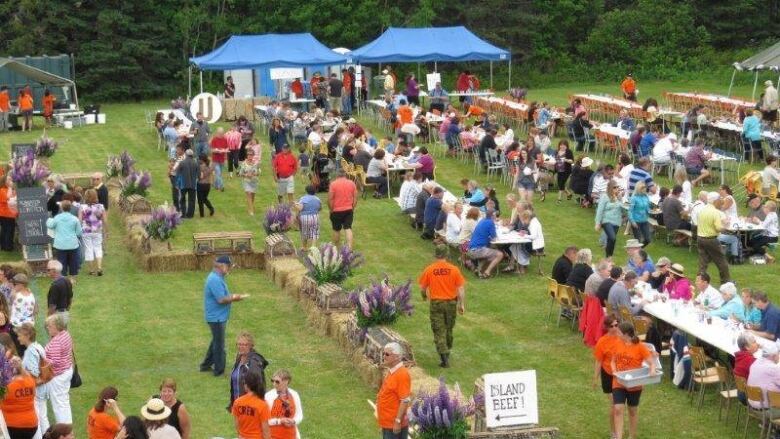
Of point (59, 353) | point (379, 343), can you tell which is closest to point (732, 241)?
point (379, 343)

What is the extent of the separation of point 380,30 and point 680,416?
37.4 m

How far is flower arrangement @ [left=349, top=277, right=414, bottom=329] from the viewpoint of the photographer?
1587 cm

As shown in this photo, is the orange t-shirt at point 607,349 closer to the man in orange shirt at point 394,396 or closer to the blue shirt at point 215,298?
the man in orange shirt at point 394,396

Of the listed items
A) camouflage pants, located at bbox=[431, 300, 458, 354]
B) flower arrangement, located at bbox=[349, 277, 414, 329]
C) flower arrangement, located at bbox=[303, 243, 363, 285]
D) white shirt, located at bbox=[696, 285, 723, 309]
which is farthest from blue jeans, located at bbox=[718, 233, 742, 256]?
flower arrangement, located at bbox=[349, 277, 414, 329]

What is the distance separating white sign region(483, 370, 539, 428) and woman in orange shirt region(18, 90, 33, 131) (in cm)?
2813

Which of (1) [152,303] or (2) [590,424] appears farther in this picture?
(1) [152,303]

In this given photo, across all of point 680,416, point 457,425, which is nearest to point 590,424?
point 680,416

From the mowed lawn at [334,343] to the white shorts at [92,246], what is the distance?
363mm

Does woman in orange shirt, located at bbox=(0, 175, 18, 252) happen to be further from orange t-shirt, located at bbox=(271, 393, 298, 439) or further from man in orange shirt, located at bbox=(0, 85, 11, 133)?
man in orange shirt, located at bbox=(0, 85, 11, 133)

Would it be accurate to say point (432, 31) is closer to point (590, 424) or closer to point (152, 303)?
point (152, 303)

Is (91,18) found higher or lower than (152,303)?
higher

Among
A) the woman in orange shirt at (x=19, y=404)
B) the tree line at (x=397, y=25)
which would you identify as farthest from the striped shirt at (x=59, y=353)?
the tree line at (x=397, y=25)

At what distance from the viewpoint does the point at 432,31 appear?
39.5 metres

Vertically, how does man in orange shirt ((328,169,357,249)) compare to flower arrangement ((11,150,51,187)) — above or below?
below
